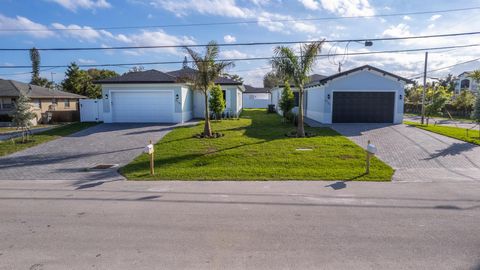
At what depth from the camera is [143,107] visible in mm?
22078

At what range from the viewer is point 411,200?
6824mm

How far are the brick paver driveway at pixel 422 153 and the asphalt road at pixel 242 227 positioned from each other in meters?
1.39

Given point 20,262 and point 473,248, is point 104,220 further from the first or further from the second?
point 473,248

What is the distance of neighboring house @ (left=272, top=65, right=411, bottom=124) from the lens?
68.0 feet

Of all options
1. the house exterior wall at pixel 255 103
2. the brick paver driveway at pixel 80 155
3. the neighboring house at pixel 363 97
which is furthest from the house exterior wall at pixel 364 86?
the house exterior wall at pixel 255 103

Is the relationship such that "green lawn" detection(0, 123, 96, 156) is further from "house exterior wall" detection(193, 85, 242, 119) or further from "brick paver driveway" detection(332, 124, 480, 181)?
"brick paver driveway" detection(332, 124, 480, 181)

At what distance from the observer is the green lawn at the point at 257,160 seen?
9320 millimetres

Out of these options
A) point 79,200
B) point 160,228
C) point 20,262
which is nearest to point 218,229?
point 160,228

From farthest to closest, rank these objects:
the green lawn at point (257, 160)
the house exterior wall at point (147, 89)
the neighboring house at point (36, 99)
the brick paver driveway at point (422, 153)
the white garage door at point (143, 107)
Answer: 1. the neighboring house at point (36, 99)
2. the white garage door at point (143, 107)
3. the house exterior wall at point (147, 89)
4. the brick paver driveway at point (422, 153)
5. the green lawn at point (257, 160)

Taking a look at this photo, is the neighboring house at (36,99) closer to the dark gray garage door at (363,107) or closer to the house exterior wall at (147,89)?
the house exterior wall at (147,89)

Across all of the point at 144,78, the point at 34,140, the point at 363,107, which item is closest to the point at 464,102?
the point at 363,107

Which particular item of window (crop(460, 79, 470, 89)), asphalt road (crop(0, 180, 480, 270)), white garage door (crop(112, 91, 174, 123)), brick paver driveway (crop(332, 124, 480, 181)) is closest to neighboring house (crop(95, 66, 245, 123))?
white garage door (crop(112, 91, 174, 123))

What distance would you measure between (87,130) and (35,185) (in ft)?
38.5

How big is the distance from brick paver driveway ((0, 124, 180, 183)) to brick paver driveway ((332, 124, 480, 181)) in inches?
382
